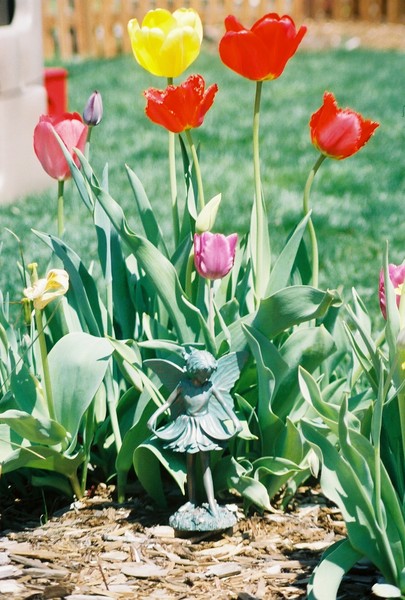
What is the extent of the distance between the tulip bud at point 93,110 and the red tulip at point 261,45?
0.33 m

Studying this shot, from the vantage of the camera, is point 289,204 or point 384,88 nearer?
point 289,204

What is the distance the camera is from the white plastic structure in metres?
5.32

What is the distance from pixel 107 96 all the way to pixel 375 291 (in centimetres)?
485

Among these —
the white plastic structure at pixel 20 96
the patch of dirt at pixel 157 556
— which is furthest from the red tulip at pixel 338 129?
the white plastic structure at pixel 20 96

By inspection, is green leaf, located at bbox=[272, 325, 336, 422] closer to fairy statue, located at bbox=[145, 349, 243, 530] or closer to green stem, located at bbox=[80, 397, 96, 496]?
fairy statue, located at bbox=[145, 349, 243, 530]

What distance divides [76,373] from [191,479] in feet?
1.07

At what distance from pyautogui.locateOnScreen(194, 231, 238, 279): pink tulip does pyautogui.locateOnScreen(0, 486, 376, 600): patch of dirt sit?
575 millimetres

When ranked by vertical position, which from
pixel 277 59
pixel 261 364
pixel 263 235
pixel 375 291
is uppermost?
pixel 277 59

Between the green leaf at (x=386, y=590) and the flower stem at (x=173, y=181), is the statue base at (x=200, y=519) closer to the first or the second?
the green leaf at (x=386, y=590)

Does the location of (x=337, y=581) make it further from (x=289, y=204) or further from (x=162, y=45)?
(x=289, y=204)

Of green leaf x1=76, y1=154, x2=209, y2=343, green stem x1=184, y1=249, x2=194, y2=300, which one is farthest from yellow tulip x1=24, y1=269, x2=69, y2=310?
green stem x1=184, y1=249, x2=194, y2=300

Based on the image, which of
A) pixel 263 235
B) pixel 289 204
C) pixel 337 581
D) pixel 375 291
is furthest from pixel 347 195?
pixel 337 581

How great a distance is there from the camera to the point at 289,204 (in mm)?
5199

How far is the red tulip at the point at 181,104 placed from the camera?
206 cm
